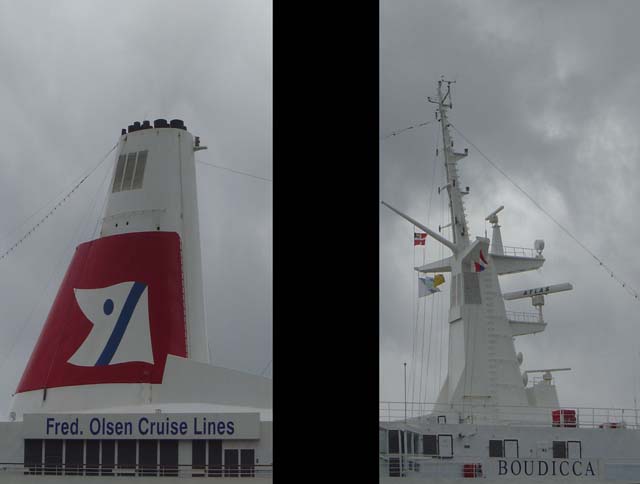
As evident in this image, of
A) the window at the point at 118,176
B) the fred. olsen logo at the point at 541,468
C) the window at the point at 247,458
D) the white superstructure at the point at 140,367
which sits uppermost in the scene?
the window at the point at 118,176

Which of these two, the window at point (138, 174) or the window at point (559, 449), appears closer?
the window at point (138, 174)

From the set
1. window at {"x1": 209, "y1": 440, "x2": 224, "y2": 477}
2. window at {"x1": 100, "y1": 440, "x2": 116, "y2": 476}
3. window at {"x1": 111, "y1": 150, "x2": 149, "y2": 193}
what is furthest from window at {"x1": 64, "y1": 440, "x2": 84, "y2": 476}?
window at {"x1": 111, "y1": 150, "x2": 149, "y2": 193}

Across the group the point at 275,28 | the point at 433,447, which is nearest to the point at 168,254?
the point at 433,447

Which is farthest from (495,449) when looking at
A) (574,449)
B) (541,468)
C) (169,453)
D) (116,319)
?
(116,319)

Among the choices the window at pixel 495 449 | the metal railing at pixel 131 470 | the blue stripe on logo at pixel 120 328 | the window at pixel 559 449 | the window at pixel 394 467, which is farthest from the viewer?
the window at pixel 559 449

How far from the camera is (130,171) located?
1030 cm

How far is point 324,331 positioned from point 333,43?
364 mm

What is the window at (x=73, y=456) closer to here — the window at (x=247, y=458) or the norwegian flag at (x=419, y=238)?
the window at (x=247, y=458)

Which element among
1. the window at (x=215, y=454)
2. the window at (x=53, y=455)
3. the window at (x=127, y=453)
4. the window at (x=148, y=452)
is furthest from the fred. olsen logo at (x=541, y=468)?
the window at (x=53, y=455)

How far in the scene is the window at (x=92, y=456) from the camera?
28.9 feet

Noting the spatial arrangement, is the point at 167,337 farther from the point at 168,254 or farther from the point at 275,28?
the point at 275,28

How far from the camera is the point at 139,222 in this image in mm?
10125

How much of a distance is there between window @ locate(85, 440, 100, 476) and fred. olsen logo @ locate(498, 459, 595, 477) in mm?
4024

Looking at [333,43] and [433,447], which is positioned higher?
[333,43]
